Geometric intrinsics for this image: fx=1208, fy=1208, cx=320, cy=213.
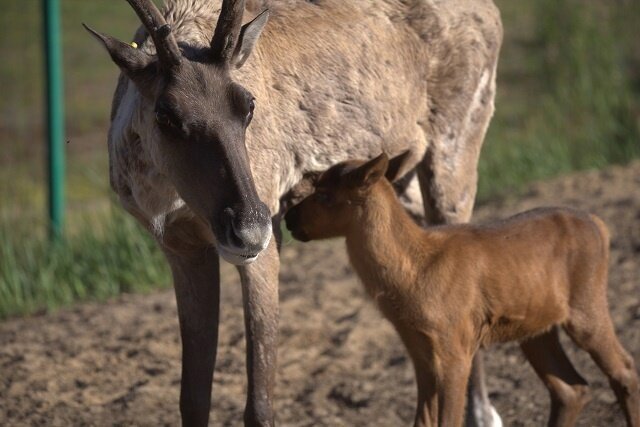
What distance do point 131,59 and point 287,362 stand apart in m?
2.67

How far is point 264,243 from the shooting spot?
437 cm

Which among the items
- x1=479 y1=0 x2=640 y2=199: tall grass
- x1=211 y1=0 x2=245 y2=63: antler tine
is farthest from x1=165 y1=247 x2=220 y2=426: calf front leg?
x1=479 y1=0 x2=640 y2=199: tall grass

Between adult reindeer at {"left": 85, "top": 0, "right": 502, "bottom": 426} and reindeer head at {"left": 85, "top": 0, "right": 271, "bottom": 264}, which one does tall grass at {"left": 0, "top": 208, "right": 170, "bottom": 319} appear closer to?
adult reindeer at {"left": 85, "top": 0, "right": 502, "bottom": 426}

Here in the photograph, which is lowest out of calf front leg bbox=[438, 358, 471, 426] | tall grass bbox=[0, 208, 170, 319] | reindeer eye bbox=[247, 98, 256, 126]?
calf front leg bbox=[438, 358, 471, 426]

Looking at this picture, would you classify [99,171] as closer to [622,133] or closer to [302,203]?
[622,133]

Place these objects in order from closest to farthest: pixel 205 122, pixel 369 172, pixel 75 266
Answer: pixel 205 122 < pixel 369 172 < pixel 75 266

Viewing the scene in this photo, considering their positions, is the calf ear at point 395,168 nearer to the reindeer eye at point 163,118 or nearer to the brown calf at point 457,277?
the brown calf at point 457,277

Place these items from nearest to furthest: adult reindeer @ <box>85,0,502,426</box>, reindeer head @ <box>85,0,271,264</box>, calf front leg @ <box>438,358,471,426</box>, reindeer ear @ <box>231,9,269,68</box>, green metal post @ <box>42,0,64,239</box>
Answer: reindeer head @ <box>85,0,271,264</box>, adult reindeer @ <box>85,0,502,426</box>, reindeer ear @ <box>231,9,269,68</box>, calf front leg @ <box>438,358,471,426</box>, green metal post @ <box>42,0,64,239</box>

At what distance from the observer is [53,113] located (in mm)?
8531

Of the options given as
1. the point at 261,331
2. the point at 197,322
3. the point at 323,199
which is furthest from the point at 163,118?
the point at 197,322

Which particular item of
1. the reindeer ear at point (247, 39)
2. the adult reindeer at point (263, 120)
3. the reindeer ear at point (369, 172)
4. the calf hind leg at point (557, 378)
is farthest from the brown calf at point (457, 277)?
the reindeer ear at point (247, 39)

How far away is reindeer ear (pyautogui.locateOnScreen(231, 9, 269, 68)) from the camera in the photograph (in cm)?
479

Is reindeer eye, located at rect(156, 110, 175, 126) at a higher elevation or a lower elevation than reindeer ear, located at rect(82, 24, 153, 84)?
lower

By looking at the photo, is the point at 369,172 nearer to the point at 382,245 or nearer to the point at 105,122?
the point at 382,245
